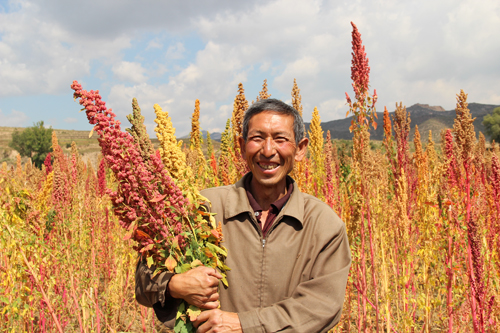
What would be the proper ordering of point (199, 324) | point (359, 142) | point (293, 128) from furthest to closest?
point (359, 142)
point (293, 128)
point (199, 324)

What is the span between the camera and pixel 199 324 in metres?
1.48

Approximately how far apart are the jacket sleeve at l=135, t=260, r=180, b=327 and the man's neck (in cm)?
75

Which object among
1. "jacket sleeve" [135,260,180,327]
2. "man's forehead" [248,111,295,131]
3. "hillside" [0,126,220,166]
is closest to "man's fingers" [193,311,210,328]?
"jacket sleeve" [135,260,180,327]

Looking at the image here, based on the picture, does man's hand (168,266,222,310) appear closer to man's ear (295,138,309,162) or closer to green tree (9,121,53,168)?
man's ear (295,138,309,162)

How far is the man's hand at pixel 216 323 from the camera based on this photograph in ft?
4.67

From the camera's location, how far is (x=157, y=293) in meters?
1.53

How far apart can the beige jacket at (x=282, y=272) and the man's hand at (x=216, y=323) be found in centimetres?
4

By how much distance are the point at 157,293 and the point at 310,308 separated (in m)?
0.77

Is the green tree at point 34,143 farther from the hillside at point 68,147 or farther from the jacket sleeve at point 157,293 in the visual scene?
the jacket sleeve at point 157,293

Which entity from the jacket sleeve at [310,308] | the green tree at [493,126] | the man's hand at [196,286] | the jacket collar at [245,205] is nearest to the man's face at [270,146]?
the jacket collar at [245,205]

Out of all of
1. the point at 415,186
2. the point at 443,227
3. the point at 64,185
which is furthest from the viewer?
the point at 415,186

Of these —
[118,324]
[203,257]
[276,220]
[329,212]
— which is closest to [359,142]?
[329,212]

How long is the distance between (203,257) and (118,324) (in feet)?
10.6

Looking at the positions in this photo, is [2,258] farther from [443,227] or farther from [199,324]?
[443,227]
